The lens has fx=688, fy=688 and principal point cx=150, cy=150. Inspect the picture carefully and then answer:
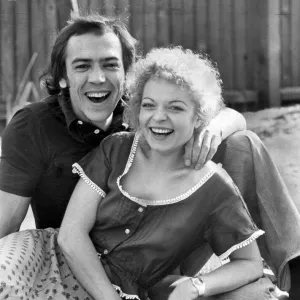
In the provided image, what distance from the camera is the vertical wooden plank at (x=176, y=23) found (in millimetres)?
6723

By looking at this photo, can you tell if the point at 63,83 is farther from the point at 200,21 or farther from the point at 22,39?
the point at 200,21

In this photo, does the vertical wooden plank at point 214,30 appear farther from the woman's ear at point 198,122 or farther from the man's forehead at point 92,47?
the woman's ear at point 198,122

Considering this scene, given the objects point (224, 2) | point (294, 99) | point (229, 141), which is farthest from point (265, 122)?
point (229, 141)

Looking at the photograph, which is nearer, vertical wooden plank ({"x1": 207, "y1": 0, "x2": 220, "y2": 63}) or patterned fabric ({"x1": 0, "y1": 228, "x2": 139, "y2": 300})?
patterned fabric ({"x1": 0, "y1": 228, "x2": 139, "y2": 300})

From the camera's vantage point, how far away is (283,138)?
5.70 m

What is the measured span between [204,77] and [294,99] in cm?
466

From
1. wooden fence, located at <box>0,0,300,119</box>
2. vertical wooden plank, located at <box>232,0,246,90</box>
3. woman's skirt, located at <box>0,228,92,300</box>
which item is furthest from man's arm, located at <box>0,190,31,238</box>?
vertical wooden plank, located at <box>232,0,246,90</box>

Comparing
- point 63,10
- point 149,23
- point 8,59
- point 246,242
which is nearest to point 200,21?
point 149,23

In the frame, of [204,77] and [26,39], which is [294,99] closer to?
[26,39]

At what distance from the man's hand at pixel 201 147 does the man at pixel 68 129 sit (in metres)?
0.03

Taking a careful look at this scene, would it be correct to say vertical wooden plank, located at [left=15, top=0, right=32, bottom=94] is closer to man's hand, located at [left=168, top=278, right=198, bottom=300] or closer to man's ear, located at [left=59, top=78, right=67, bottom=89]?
man's ear, located at [left=59, top=78, right=67, bottom=89]

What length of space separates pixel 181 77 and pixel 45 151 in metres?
0.70

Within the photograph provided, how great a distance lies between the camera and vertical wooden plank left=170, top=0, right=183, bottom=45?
6.72 metres

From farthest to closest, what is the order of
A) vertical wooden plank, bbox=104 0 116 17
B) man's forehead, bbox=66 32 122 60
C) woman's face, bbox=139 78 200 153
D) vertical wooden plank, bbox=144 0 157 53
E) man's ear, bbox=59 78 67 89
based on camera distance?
vertical wooden plank, bbox=144 0 157 53
vertical wooden plank, bbox=104 0 116 17
man's ear, bbox=59 78 67 89
man's forehead, bbox=66 32 122 60
woman's face, bbox=139 78 200 153
